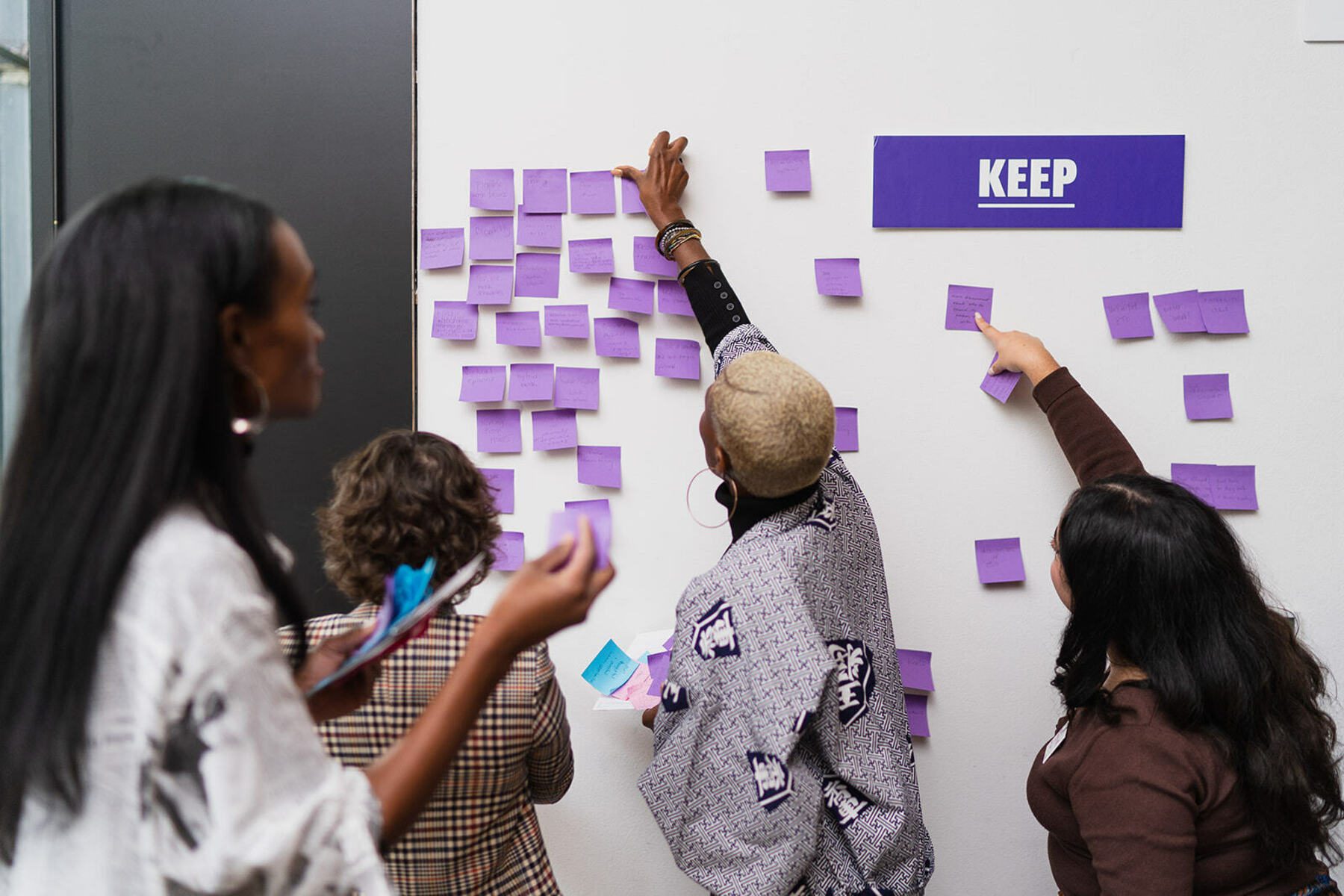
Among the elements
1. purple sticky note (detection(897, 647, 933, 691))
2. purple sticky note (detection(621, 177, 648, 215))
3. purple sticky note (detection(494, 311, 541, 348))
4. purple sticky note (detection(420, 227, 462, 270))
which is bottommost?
purple sticky note (detection(897, 647, 933, 691))

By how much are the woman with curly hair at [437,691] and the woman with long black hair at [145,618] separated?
1.50 feet

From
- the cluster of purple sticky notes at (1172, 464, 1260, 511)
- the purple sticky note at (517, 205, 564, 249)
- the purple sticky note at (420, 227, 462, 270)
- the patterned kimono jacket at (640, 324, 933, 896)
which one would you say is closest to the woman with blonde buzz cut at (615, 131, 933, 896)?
the patterned kimono jacket at (640, 324, 933, 896)

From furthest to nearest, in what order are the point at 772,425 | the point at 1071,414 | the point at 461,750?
the point at 1071,414
the point at 772,425
the point at 461,750

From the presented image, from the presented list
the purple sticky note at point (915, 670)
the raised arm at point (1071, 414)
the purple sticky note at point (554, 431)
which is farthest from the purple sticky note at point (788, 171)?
the purple sticky note at point (915, 670)

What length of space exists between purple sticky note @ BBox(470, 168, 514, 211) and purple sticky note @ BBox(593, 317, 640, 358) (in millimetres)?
324

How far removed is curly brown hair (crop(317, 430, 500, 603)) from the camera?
133 cm

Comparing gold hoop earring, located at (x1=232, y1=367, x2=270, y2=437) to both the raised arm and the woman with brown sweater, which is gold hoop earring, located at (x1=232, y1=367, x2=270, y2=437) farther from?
the raised arm

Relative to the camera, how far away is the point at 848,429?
188 centimetres

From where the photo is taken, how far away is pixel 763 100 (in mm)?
1850

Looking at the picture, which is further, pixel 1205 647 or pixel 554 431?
pixel 554 431

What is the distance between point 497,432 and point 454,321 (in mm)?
247

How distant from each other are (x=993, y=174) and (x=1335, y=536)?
1.04 m

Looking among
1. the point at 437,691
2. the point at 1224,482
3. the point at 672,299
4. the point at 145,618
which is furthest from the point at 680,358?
the point at 145,618

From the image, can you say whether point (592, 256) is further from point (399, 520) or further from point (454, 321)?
point (399, 520)
